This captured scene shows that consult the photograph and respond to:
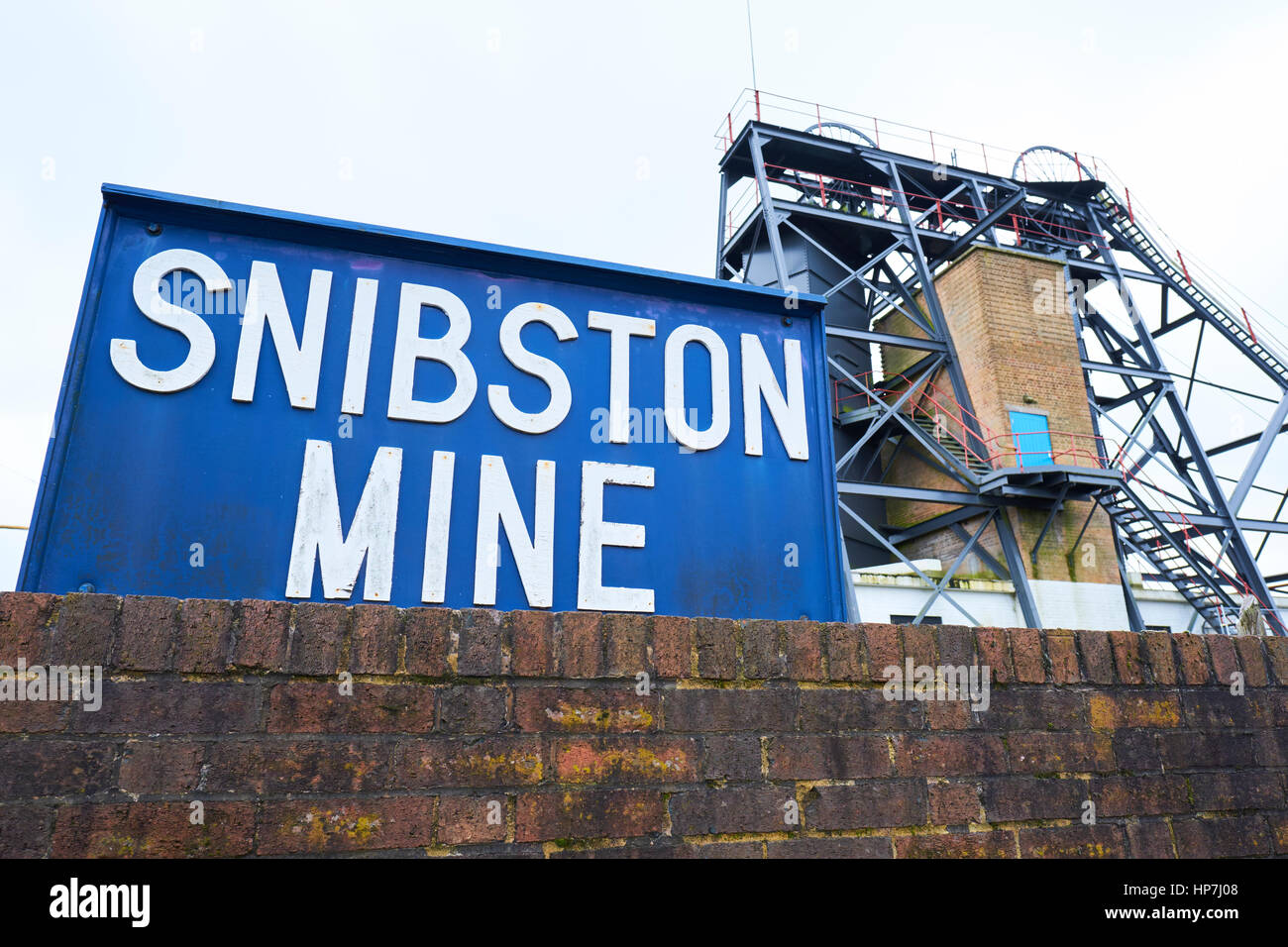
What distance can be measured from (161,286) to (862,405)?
54.2 feet

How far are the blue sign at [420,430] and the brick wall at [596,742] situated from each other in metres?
1.16

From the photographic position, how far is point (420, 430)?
3383 mm

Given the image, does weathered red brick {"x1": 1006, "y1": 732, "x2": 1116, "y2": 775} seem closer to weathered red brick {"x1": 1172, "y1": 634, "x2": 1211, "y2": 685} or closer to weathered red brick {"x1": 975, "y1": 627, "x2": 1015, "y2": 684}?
weathered red brick {"x1": 975, "y1": 627, "x2": 1015, "y2": 684}

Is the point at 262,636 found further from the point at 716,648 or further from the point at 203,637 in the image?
the point at 716,648

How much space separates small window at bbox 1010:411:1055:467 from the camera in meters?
15.7

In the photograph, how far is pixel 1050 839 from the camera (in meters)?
2.34

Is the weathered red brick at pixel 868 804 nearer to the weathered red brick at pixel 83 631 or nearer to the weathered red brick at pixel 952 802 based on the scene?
the weathered red brick at pixel 952 802

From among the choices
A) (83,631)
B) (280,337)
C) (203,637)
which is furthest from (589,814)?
(280,337)

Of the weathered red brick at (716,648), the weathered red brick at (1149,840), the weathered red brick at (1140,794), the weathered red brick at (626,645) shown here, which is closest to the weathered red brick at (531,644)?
the weathered red brick at (626,645)

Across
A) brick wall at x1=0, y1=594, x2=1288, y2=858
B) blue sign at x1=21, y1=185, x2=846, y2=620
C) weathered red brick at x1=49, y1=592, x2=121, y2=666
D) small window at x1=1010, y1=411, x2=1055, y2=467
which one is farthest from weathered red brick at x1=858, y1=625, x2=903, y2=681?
small window at x1=1010, y1=411, x2=1055, y2=467

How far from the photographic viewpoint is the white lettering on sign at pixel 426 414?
10.4ft
